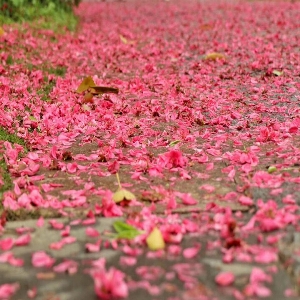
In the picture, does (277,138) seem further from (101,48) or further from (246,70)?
(101,48)

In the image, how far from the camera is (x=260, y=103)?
197 inches

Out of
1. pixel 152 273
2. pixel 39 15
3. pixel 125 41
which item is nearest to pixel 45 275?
pixel 152 273

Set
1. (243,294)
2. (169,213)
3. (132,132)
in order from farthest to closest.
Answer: (132,132), (169,213), (243,294)

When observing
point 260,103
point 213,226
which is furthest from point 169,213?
point 260,103

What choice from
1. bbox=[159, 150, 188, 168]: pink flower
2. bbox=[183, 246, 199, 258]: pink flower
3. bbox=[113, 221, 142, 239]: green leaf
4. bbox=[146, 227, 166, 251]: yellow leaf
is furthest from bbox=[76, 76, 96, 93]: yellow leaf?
bbox=[183, 246, 199, 258]: pink flower

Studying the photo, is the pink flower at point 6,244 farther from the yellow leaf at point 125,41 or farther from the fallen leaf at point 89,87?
the yellow leaf at point 125,41

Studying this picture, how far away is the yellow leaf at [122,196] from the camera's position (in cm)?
281

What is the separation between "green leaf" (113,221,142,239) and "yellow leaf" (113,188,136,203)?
30 centimetres

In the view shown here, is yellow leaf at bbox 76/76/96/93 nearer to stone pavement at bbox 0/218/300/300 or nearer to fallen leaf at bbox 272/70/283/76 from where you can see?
A: fallen leaf at bbox 272/70/283/76

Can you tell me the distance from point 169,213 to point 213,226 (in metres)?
0.28

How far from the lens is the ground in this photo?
2.15m

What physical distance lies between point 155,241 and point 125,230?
0.63 feet

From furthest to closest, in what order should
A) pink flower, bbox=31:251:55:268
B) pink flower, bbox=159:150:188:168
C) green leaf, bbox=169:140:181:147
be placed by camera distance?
green leaf, bbox=169:140:181:147, pink flower, bbox=159:150:188:168, pink flower, bbox=31:251:55:268

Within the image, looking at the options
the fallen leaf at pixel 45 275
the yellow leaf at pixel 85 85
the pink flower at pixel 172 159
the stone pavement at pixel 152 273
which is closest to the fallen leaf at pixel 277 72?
the yellow leaf at pixel 85 85
